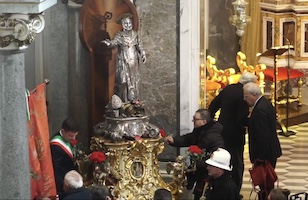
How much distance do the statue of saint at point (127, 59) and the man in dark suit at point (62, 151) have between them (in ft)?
3.28

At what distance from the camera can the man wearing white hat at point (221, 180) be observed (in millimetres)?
11891

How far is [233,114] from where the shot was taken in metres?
14.7

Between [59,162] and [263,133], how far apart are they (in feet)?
7.94

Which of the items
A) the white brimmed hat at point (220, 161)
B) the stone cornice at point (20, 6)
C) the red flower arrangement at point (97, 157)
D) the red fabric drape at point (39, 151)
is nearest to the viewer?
the stone cornice at point (20, 6)

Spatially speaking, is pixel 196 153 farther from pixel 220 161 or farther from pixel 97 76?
pixel 97 76

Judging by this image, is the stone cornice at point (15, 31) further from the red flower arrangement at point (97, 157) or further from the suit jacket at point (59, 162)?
the red flower arrangement at point (97, 157)

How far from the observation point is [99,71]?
563 inches

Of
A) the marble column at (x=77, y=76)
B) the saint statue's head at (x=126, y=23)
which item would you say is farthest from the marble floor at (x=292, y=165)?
the saint statue's head at (x=126, y=23)

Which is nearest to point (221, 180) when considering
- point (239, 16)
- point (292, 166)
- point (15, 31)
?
point (15, 31)

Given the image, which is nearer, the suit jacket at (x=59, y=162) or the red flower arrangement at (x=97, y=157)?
the suit jacket at (x=59, y=162)

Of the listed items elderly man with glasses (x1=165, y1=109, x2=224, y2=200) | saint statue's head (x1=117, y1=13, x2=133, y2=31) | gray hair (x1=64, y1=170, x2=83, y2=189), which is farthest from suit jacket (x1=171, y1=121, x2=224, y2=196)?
gray hair (x1=64, y1=170, x2=83, y2=189)

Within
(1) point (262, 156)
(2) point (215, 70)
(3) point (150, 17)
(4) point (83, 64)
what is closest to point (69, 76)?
(4) point (83, 64)

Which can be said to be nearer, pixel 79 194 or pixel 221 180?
pixel 79 194

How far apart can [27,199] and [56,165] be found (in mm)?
1002
